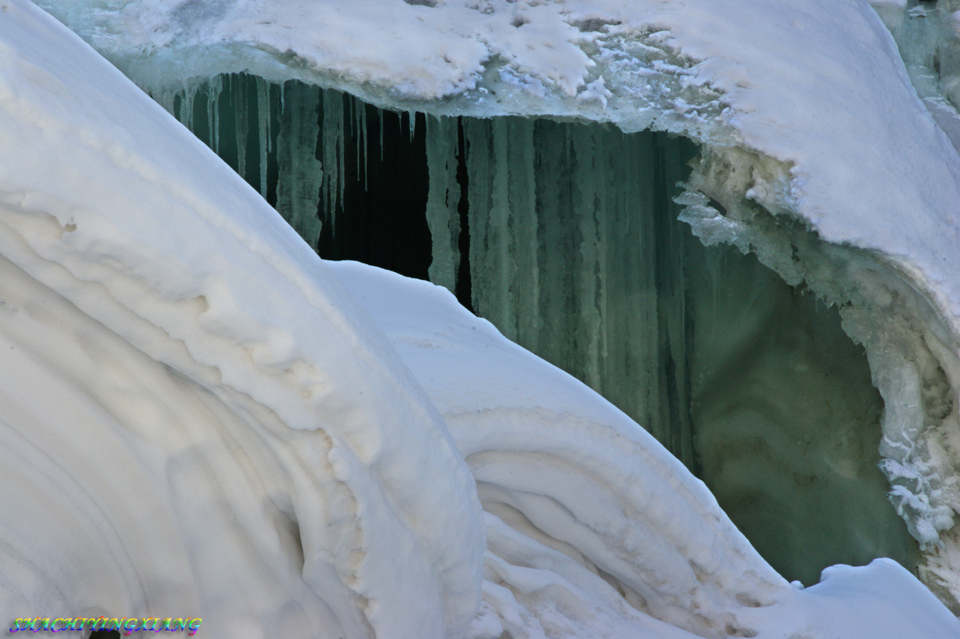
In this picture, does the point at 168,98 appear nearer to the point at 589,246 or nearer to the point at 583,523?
the point at 589,246

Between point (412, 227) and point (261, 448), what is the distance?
161cm

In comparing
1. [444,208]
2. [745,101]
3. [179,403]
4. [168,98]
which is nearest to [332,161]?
[444,208]

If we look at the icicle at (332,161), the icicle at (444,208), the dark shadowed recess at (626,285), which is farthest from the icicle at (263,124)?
the icicle at (444,208)

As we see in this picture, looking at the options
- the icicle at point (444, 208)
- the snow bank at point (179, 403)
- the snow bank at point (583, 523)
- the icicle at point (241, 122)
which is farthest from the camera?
the icicle at point (444, 208)

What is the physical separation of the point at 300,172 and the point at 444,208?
425 mm

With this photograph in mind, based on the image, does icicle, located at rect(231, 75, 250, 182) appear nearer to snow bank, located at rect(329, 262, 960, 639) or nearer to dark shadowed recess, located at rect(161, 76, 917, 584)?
dark shadowed recess, located at rect(161, 76, 917, 584)

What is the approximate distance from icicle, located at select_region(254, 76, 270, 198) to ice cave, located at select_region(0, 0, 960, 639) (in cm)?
1

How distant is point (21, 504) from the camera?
2.23 ft

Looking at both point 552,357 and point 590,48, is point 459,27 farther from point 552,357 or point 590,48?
point 552,357

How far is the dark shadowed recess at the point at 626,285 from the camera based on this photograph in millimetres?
2266

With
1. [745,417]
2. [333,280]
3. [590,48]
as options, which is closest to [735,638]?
[333,280]

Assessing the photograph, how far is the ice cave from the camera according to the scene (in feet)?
2.22

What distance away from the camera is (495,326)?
2.36m

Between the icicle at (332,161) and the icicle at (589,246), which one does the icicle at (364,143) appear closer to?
the icicle at (332,161)
